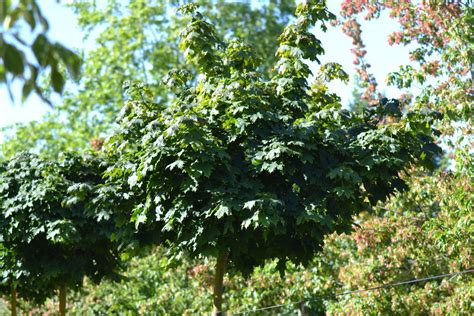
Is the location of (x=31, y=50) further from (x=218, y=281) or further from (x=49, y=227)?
(x=49, y=227)

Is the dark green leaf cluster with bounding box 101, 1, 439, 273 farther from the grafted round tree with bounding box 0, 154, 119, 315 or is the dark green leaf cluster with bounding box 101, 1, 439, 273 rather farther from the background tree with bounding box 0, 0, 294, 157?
the background tree with bounding box 0, 0, 294, 157

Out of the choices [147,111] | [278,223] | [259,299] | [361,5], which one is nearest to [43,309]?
[259,299]

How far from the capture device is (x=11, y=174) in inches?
468

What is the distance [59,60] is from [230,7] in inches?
1025

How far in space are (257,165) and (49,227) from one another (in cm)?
390

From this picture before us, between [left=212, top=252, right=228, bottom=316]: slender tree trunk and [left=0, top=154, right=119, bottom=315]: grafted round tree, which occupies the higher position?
[left=0, top=154, right=119, bottom=315]: grafted round tree

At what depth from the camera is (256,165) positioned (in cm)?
812

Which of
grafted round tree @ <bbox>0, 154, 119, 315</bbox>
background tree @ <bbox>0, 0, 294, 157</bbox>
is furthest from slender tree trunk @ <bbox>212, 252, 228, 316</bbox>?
background tree @ <bbox>0, 0, 294, 157</bbox>

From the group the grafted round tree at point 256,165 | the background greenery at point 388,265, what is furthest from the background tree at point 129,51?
the grafted round tree at point 256,165

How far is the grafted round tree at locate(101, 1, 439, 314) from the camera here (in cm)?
789

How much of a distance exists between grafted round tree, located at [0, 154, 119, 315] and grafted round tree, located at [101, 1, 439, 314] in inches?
77.1

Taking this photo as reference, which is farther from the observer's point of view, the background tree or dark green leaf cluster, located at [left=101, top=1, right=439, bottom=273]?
the background tree

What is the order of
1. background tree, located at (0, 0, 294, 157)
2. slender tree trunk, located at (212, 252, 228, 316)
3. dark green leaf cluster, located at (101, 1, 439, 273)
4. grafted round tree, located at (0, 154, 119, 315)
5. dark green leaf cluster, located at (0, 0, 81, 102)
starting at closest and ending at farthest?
1. dark green leaf cluster, located at (0, 0, 81, 102)
2. dark green leaf cluster, located at (101, 1, 439, 273)
3. slender tree trunk, located at (212, 252, 228, 316)
4. grafted round tree, located at (0, 154, 119, 315)
5. background tree, located at (0, 0, 294, 157)

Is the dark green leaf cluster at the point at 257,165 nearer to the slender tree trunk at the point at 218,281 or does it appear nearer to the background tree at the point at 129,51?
the slender tree trunk at the point at 218,281
